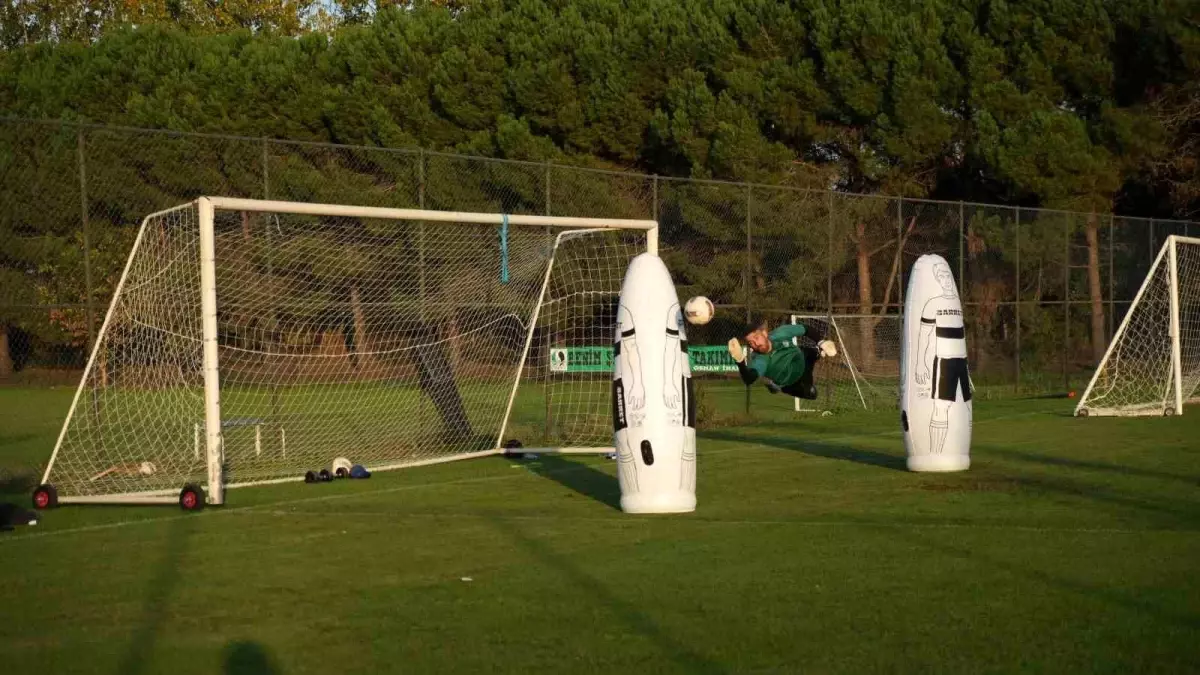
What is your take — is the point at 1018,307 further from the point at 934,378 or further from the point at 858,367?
the point at 934,378

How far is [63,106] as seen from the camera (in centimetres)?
3450

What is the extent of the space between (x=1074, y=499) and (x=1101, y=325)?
20675 millimetres

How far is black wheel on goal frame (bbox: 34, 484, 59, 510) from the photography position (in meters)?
12.7

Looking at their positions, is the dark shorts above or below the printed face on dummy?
below

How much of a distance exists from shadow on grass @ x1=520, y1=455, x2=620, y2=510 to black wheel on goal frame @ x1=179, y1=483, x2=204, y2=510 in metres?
3.31

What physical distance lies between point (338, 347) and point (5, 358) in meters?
4.59

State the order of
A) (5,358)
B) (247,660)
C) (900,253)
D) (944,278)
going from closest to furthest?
(247,660) → (944,278) → (5,358) → (900,253)

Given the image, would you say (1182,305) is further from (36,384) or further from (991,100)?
(36,384)

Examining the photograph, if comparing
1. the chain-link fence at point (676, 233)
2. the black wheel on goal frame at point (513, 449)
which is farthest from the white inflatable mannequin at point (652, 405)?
the chain-link fence at point (676, 233)

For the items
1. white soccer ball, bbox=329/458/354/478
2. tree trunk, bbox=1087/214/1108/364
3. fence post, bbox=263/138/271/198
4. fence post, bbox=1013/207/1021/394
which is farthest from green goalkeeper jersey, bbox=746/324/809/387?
tree trunk, bbox=1087/214/1108/364

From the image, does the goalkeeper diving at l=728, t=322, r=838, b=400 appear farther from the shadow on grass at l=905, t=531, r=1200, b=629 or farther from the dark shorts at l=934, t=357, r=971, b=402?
the shadow on grass at l=905, t=531, r=1200, b=629

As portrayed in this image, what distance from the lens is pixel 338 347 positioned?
1827 cm

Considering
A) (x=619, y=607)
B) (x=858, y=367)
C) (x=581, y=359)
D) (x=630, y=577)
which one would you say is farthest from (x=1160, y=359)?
(x=619, y=607)

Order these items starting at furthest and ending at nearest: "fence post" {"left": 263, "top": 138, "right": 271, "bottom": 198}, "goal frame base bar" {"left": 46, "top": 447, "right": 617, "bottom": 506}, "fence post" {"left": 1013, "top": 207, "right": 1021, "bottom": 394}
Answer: "fence post" {"left": 1013, "top": 207, "right": 1021, "bottom": 394} < "fence post" {"left": 263, "top": 138, "right": 271, "bottom": 198} < "goal frame base bar" {"left": 46, "top": 447, "right": 617, "bottom": 506}
